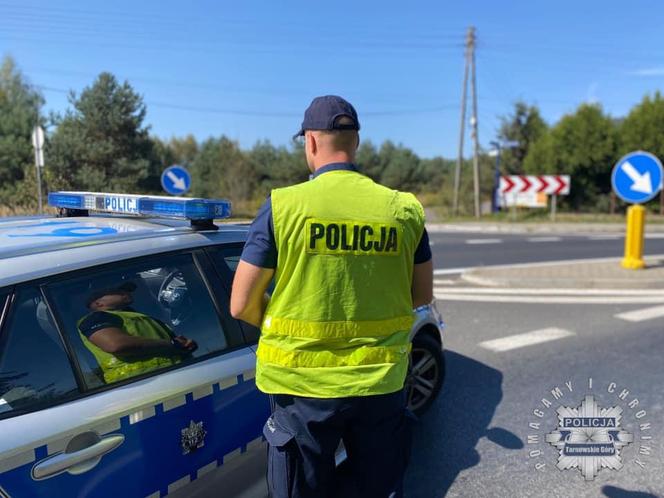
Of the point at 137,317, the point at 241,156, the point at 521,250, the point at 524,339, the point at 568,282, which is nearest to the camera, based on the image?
the point at 137,317

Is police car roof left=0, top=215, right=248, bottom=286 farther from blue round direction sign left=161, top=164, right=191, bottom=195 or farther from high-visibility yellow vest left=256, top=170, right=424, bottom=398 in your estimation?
blue round direction sign left=161, top=164, right=191, bottom=195

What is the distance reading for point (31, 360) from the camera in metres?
1.75

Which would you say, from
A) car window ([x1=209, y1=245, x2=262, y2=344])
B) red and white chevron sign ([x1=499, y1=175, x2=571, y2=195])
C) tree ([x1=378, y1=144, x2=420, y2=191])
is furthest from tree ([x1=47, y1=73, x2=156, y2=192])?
tree ([x1=378, y1=144, x2=420, y2=191])

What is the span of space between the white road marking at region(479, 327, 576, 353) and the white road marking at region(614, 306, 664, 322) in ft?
3.81

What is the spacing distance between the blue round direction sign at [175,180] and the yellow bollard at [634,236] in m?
11.4

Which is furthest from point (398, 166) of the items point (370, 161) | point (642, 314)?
point (642, 314)

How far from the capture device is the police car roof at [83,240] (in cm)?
182

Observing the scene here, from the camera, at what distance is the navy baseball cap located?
1.76 metres

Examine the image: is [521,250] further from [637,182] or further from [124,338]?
[124,338]

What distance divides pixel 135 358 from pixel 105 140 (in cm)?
1920

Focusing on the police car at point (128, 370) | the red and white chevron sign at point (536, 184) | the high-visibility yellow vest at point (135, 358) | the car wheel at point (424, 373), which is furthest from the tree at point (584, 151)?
the high-visibility yellow vest at point (135, 358)

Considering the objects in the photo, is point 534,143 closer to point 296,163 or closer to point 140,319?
point 296,163

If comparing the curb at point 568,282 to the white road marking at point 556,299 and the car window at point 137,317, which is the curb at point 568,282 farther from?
the car window at point 137,317

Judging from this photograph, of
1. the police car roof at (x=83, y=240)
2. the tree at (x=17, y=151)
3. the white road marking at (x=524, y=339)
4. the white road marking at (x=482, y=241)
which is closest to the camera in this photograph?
the police car roof at (x=83, y=240)
